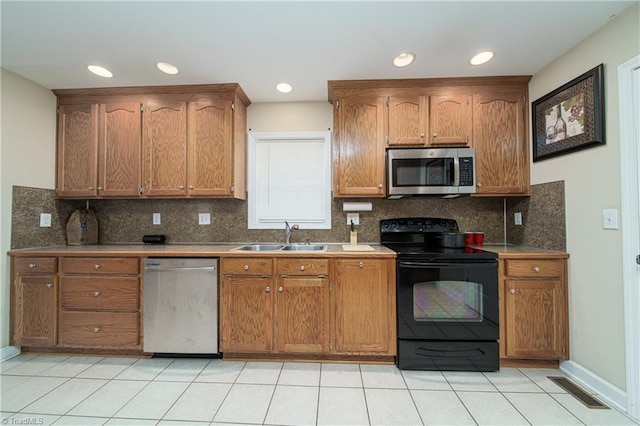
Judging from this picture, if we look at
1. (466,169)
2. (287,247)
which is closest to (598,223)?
(466,169)

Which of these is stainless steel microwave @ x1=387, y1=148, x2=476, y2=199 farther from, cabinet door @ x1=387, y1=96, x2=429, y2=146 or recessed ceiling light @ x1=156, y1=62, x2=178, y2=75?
recessed ceiling light @ x1=156, y1=62, x2=178, y2=75

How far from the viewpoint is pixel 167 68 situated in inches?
83.7

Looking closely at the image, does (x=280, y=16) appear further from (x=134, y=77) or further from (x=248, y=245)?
(x=248, y=245)

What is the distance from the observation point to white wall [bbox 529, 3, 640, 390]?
1.58 metres

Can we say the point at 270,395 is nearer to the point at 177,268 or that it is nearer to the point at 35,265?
the point at 177,268

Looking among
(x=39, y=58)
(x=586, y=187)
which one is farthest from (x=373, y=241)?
(x=39, y=58)

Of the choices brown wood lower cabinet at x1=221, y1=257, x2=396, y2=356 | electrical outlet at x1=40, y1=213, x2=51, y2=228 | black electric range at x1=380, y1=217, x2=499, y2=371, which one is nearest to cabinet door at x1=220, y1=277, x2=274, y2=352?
brown wood lower cabinet at x1=221, y1=257, x2=396, y2=356

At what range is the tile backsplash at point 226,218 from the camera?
8.01 feet

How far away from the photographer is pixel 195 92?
241 centimetres

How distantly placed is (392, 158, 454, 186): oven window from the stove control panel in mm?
466

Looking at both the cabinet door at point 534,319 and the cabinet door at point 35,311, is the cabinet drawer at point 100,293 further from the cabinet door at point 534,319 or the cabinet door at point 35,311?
the cabinet door at point 534,319

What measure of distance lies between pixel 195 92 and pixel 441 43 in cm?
212

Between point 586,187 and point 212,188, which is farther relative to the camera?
point 212,188

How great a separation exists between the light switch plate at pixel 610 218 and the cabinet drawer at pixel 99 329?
3.41 meters
